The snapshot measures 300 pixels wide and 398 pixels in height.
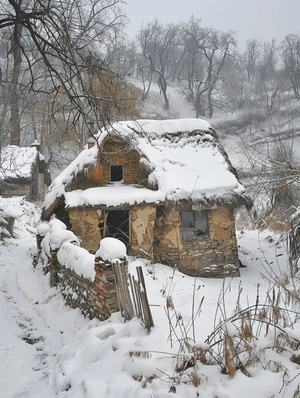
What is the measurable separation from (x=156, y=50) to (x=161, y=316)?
47.6m

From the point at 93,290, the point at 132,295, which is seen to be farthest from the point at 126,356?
the point at 93,290

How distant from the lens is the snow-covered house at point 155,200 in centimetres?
1080

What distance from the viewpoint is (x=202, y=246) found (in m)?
11.6

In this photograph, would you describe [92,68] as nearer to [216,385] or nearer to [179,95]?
[216,385]

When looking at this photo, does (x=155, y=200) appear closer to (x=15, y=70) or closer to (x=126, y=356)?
(x=15, y=70)

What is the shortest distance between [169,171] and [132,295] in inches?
304

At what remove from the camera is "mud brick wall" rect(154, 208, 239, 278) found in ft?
37.0

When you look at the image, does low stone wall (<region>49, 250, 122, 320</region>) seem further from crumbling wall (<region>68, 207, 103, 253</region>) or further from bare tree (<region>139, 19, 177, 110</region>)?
bare tree (<region>139, 19, 177, 110</region>)

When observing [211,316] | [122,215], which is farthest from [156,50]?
[211,316]

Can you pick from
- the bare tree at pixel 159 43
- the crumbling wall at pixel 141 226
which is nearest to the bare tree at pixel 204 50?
the bare tree at pixel 159 43

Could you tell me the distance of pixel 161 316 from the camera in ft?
15.1

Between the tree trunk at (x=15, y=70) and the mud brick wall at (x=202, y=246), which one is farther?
the mud brick wall at (x=202, y=246)

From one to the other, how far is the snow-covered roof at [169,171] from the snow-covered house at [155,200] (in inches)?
1.2

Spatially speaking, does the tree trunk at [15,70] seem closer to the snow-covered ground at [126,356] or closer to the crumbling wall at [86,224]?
the crumbling wall at [86,224]
